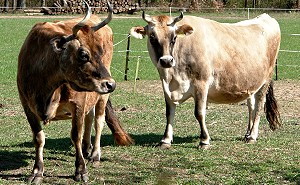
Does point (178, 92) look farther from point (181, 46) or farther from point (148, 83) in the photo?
point (148, 83)

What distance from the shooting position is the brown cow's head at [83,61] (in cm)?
826

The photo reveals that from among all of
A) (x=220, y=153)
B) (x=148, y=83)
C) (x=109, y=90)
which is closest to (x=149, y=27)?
(x=220, y=153)

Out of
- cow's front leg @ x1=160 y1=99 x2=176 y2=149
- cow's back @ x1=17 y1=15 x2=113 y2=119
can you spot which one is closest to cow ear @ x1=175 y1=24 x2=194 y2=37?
cow's front leg @ x1=160 y1=99 x2=176 y2=149

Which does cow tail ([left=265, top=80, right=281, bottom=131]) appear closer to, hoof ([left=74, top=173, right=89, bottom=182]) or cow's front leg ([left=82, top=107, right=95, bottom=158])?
cow's front leg ([left=82, top=107, right=95, bottom=158])

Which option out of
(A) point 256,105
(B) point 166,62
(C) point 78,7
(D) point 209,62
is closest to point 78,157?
(B) point 166,62

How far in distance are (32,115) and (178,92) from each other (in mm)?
2969

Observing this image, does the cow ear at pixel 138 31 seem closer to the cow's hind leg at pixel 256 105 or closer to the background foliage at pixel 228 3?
the cow's hind leg at pixel 256 105

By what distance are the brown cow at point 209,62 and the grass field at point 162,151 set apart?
55 centimetres

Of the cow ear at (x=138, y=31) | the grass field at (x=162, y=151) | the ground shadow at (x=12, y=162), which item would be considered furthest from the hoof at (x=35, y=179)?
the cow ear at (x=138, y=31)

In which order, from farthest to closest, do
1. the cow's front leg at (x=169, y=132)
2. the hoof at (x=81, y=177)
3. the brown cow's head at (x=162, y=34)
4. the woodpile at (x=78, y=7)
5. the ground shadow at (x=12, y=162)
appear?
1. the woodpile at (x=78, y=7)
2. the cow's front leg at (x=169, y=132)
3. the brown cow's head at (x=162, y=34)
4. the ground shadow at (x=12, y=162)
5. the hoof at (x=81, y=177)

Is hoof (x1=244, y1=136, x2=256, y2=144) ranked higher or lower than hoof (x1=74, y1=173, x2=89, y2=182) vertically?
lower

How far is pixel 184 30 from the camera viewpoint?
1102 cm

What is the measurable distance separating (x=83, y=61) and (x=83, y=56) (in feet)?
0.19

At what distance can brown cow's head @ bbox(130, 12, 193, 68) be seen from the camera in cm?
1075
